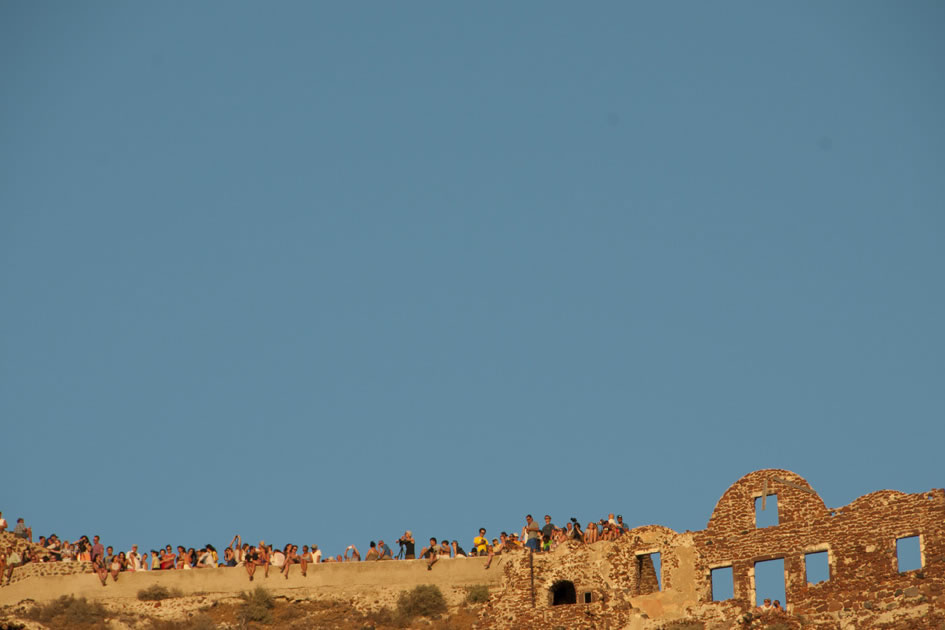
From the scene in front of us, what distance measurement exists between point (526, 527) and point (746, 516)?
30.7 ft

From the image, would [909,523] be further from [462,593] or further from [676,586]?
[462,593]

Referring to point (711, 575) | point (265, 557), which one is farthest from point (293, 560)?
point (711, 575)

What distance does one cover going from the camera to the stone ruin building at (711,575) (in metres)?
76.0

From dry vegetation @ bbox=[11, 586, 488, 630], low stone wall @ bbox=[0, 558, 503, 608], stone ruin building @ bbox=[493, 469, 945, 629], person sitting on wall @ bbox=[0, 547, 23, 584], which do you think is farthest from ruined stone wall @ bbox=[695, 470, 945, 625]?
person sitting on wall @ bbox=[0, 547, 23, 584]

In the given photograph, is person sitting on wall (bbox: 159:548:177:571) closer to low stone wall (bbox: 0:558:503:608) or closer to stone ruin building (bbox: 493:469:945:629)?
low stone wall (bbox: 0:558:503:608)

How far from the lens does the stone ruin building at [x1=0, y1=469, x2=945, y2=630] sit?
76.0 meters

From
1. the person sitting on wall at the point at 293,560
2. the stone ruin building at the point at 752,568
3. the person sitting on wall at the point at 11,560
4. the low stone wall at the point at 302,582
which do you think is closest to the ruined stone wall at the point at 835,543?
the stone ruin building at the point at 752,568

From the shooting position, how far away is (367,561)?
283ft

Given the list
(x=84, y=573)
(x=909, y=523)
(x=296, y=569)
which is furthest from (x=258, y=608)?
(x=909, y=523)

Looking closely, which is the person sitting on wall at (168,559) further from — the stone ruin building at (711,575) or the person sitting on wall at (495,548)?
the person sitting on wall at (495,548)

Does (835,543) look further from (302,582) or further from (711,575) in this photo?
(302,582)

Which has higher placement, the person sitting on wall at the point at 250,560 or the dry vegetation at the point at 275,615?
the person sitting on wall at the point at 250,560

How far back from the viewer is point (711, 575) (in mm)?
81125

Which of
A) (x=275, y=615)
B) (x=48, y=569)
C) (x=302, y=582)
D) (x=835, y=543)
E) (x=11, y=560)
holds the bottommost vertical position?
(x=275, y=615)
